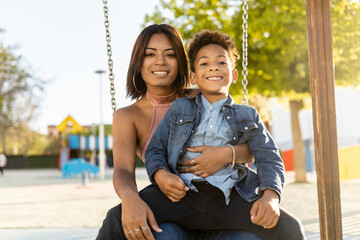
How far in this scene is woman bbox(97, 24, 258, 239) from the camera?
5.82 ft

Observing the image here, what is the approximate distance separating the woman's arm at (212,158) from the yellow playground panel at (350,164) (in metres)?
13.1

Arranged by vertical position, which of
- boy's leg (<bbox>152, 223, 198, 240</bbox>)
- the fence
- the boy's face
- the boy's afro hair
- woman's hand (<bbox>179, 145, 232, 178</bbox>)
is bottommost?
the fence

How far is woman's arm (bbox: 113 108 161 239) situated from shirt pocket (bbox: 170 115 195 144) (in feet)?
0.88

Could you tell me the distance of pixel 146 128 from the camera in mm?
2266

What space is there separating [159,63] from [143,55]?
4.0 inches

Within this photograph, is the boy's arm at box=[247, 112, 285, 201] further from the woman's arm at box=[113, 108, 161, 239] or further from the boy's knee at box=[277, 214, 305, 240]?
the woman's arm at box=[113, 108, 161, 239]

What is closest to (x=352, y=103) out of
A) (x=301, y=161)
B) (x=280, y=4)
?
(x=301, y=161)

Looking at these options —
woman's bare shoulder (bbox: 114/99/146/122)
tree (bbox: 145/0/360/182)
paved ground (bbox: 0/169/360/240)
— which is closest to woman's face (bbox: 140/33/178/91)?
woman's bare shoulder (bbox: 114/99/146/122)

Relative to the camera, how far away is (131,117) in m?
2.24

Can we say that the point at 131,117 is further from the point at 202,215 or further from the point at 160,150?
the point at 202,215

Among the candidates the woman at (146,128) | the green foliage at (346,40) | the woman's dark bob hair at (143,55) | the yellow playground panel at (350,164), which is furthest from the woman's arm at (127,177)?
the yellow playground panel at (350,164)

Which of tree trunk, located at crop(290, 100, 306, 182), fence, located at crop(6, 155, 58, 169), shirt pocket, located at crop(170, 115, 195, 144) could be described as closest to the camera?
shirt pocket, located at crop(170, 115, 195, 144)

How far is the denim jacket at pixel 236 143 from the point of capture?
187cm

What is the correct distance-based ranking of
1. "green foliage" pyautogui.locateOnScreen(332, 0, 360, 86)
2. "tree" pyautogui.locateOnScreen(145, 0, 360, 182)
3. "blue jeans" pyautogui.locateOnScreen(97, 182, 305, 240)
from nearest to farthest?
"blue jeans" pyautogui.locateOnScreen(97, 182, 305, 240) < "green foliage" pyautogui.locateOnScreen(332, 0, 360, 86) < "tree" pyautogui.locateOnScreen(145, 0, 360, 182)
